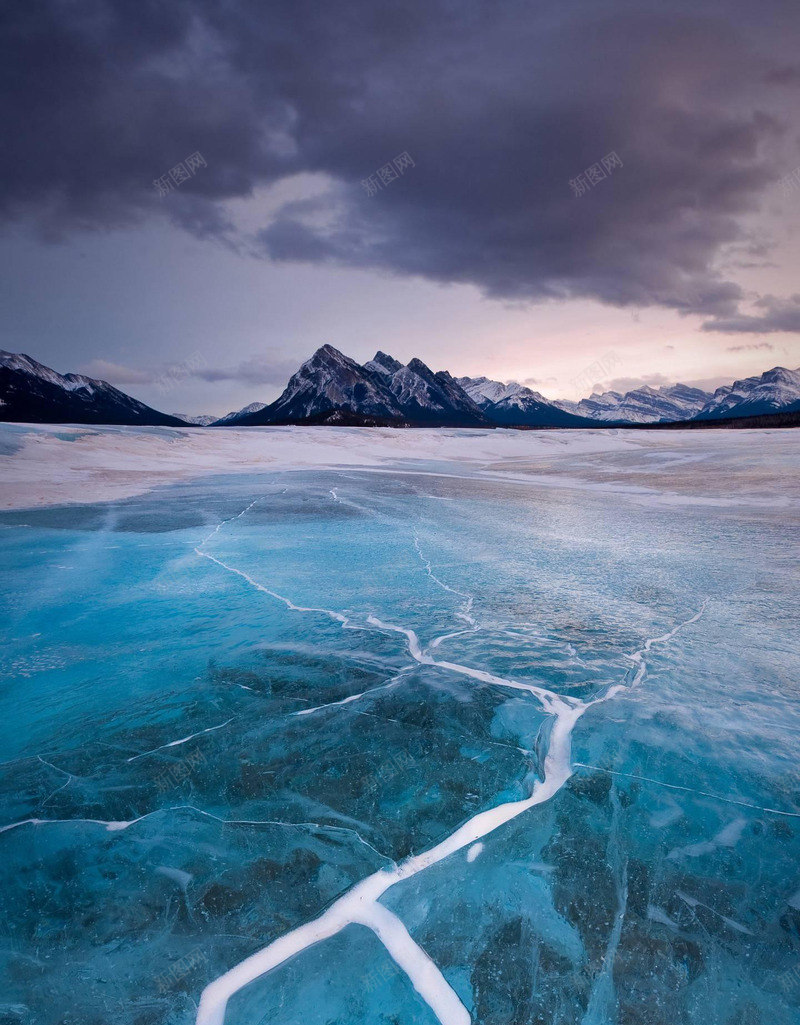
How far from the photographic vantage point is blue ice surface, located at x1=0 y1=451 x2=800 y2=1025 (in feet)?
7.45

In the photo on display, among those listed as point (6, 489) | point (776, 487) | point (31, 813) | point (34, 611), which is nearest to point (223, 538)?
point (34, 611)

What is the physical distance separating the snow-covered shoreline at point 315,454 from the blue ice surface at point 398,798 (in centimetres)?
1237

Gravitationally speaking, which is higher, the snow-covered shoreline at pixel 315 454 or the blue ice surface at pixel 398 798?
the snow-covered shoreline at pixel 315 454

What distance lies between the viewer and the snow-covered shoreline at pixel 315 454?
18847 millimetres

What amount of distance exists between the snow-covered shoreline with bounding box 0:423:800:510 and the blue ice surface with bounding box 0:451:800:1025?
12.4 metres

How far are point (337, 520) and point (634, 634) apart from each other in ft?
26.7

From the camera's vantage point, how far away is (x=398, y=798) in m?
3.26

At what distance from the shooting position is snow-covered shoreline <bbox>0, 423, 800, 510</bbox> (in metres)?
18.8

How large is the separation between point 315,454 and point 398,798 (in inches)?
1212

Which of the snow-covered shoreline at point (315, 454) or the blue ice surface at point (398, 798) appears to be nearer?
the blue ice surface at point (398, 798)

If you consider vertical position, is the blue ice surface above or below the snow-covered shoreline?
below

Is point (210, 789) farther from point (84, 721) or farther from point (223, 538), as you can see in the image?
point (223, 538)

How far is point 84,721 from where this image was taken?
4145 mm

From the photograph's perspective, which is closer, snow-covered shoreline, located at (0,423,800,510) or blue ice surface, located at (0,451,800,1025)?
blue ice surface, located at (0,451,800,1025)
